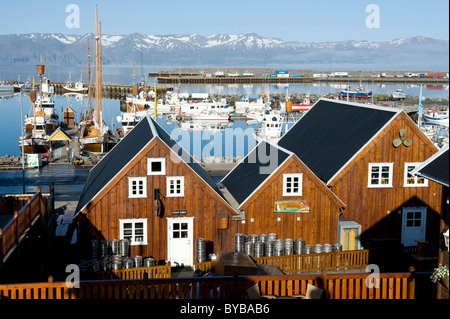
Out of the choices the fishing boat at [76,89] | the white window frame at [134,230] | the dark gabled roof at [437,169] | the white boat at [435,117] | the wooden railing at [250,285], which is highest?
the fishing boat at [76,89]

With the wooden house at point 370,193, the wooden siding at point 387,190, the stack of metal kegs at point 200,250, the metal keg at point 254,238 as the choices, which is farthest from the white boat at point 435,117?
the stack of metal kegs at point 200,250

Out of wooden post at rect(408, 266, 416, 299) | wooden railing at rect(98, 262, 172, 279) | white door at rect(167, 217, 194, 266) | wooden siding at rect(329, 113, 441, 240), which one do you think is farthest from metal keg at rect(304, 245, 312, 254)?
wooden post at rect(408, 266, 416, 299)

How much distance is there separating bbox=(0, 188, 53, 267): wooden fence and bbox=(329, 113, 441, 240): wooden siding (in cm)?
1388

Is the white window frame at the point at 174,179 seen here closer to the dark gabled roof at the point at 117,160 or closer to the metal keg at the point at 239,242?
the dark gabled roof at the point at 117,160

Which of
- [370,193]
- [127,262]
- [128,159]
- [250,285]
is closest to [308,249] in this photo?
[370,193]

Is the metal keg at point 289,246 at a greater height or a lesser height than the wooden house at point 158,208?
lesser

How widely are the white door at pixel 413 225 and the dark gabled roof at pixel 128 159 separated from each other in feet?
31.4

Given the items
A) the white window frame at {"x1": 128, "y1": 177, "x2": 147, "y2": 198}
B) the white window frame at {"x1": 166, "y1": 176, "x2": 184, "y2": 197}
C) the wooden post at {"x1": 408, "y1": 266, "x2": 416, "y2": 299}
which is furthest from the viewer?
the white window frame at {"x1": 166, "y1": 176, "x2": 184, "y2": 197}

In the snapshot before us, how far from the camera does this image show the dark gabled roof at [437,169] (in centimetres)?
1381

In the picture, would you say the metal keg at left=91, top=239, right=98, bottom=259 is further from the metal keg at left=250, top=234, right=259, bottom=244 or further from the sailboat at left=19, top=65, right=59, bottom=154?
the sailboat at left=19, top=65, right=59, bottom=154

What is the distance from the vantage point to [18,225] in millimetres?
20031

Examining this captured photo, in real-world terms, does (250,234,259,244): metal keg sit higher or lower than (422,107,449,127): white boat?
lower

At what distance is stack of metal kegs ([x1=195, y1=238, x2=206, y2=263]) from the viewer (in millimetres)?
24688
